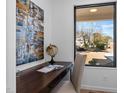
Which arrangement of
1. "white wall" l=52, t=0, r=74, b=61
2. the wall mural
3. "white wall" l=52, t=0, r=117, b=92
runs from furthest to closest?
"white wall" l=52, t=0, r=74, b=61, "white wall" l=52, t=0, r=117, b=92, the wall mural

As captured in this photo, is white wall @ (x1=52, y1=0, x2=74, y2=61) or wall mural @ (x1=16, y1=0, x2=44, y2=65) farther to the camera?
white wall @ (x1=52, y1=0, x2=74, y2=61)

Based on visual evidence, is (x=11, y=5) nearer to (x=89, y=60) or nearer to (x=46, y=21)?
(x=46, y=21)

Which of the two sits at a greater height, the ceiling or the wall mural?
the ceiling

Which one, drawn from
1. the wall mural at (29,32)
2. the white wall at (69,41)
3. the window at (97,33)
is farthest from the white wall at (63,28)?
the wall mural at (29,32)

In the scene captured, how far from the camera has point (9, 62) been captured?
55 centimetres

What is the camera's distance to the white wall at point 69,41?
2.99 m

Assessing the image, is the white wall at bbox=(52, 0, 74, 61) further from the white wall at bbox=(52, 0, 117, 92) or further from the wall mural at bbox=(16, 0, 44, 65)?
the wall mural at bbox=(16, 0, 44, 65)

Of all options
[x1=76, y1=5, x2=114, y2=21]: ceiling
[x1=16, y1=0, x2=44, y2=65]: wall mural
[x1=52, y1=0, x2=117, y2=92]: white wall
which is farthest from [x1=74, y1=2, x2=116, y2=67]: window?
[x1=16, y1=0, x2=44, y2=65]: wall mural

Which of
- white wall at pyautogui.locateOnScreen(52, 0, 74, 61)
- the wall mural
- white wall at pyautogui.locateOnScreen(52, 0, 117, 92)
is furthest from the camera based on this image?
white wall at pyautogui.locateOnScreen(52, 0, 74, 61)

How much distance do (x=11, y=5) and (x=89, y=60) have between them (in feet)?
9.43

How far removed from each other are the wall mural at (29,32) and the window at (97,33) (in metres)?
1.11

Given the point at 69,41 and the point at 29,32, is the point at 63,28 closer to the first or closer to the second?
the point at 69,41

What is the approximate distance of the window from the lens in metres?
3.05

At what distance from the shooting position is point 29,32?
2.10 meters
